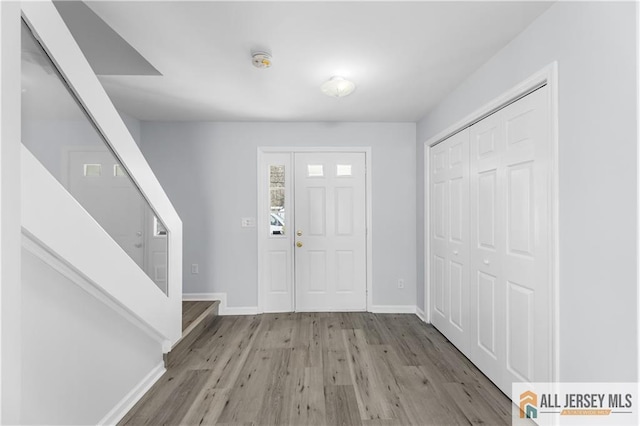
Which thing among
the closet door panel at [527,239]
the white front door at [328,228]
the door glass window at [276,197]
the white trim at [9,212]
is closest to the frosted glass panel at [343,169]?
the white front door at [328,228]

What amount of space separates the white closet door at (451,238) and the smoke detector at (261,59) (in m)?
1.72

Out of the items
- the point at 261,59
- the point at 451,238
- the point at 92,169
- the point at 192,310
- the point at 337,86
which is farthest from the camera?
the point at 192,310

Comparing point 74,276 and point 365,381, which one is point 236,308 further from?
point 74,276

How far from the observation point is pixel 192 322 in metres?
3.11

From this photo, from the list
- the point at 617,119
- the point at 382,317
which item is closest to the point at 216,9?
the point at 617,119

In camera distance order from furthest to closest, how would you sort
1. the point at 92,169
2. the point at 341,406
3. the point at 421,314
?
the point at 421,314 < the point at 341,406 < the point at 92,169

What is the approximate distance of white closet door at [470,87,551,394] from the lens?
1.88 metres

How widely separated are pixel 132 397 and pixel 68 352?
748 mm

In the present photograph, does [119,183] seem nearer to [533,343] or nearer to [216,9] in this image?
[216,9]

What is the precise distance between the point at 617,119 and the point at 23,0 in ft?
7.79

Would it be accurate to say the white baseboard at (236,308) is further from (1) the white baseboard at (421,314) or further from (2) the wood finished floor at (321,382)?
(2) the wood finished floor at (321,382)

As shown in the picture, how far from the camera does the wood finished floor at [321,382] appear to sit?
2.01m

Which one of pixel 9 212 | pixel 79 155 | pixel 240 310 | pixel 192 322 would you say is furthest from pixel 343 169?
pixel 9 212

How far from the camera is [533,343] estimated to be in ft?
6.45
